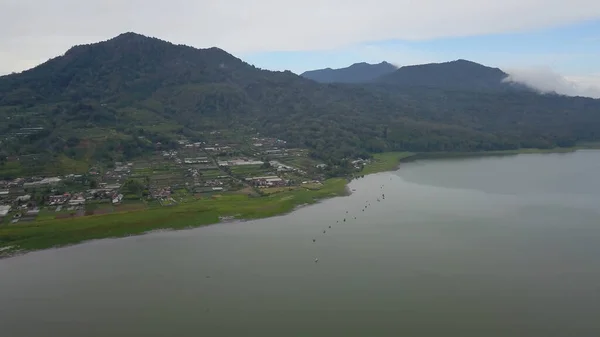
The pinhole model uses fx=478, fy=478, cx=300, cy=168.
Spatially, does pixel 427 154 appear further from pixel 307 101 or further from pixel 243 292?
pixel 243 292

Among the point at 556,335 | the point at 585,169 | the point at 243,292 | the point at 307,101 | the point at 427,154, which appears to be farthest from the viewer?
the point at 307,101

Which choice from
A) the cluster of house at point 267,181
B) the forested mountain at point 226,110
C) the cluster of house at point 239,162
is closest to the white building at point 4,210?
the cluster of house at point 267,181

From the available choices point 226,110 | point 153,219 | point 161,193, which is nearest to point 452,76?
point 226,110

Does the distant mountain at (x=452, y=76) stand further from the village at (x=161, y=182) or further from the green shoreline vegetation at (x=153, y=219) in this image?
the green shoreline vegetation at (x=153, y=219)

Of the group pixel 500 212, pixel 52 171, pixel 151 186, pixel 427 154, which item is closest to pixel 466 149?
pixel 427 154

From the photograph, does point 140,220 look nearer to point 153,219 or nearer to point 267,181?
point 153,219

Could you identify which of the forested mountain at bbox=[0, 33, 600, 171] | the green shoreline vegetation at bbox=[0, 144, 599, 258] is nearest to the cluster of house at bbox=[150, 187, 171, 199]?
the green shoreline vegetation at bbox=[0, 144, 599, 258]
